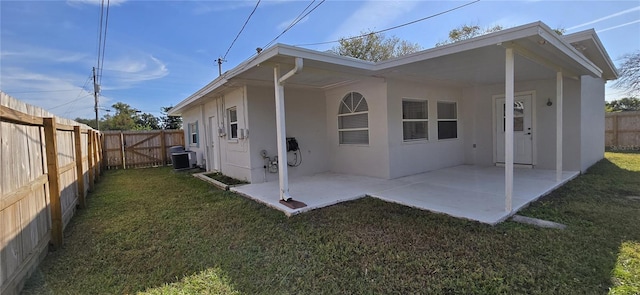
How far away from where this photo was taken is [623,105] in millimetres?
23094

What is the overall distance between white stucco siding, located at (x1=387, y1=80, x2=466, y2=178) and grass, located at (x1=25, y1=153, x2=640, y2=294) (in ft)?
7.77

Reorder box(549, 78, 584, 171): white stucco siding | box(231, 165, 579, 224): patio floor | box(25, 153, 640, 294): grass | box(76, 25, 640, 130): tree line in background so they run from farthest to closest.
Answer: box(76, 25, 640, 130): tree line in background → box(549, 78, 584, 171): white stucco siding → box(231, 165, 579, 224): patio floor → box(25, 153, 640, 294): grass

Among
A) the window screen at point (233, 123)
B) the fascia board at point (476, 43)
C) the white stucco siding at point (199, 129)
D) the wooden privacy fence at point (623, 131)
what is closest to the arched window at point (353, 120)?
the fascia board at point (476, 43)

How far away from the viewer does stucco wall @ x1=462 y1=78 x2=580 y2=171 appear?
6.91m

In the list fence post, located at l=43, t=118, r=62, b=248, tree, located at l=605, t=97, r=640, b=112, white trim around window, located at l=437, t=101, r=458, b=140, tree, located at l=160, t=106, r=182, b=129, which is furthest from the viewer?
tree, located at l=160, t=106, r=182, b=129

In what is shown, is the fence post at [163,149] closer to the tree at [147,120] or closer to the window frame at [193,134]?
the window frame at [193,134]

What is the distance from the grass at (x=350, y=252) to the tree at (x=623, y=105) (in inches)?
917

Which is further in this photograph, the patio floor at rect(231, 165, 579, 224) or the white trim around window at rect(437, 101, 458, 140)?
the white trim around window at rect(437, 101, 458, 140)

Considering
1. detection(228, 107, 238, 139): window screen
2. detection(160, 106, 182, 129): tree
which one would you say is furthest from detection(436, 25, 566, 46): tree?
detection(160, 106, 182, 129): tree

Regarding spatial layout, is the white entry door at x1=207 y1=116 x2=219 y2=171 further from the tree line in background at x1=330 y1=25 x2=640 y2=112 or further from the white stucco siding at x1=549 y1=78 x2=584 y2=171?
the tree line in background at x1=330 y1=25 x2=640 y2=112

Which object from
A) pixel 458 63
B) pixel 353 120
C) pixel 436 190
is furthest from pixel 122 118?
pixel 458 63

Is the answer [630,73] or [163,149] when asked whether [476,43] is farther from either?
[630,73]

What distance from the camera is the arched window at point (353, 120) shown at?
282 inches

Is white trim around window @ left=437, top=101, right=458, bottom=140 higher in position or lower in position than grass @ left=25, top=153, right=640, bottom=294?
higher
